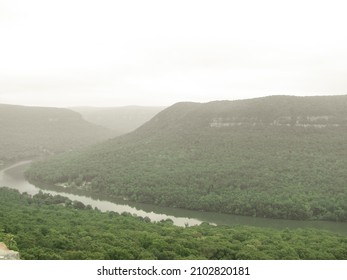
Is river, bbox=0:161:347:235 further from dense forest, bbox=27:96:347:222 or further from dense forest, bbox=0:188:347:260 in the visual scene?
dense forest, bbox=0:188:347:260

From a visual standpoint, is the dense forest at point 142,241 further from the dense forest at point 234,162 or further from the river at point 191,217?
the dense forest at point 234,162

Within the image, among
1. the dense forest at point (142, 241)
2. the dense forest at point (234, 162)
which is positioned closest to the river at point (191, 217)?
the dense forest at point (234, 162)

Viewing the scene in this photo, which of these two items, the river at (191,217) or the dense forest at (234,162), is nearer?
the river at (191,217)

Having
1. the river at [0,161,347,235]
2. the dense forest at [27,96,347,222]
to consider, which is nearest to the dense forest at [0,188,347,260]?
the river at [0,161,347,235]

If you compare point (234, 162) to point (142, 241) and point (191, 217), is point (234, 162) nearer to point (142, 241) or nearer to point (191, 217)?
point (191, 217)

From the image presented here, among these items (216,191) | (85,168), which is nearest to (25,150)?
(85,168)

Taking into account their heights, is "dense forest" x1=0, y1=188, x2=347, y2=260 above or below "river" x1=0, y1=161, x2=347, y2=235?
above

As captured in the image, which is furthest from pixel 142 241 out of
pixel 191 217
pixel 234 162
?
pixel 234 162
